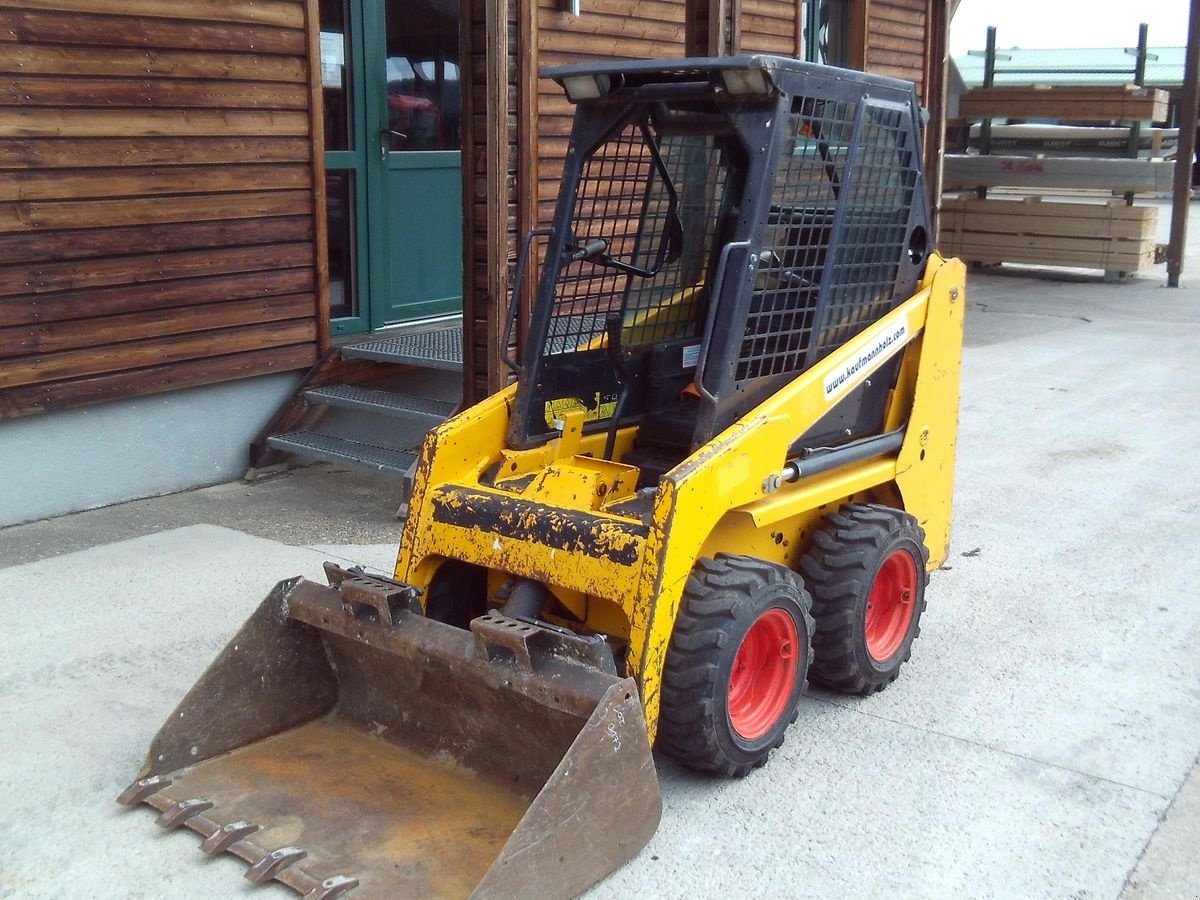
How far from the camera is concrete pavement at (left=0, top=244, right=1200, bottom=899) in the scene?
11.1 feet

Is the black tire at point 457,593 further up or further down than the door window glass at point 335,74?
further down

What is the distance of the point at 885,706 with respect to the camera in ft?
14.3

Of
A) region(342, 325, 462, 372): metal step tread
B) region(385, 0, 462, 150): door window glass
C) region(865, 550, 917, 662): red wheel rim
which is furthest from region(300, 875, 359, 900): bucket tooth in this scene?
region(385, 0, 462, 150): door window glass

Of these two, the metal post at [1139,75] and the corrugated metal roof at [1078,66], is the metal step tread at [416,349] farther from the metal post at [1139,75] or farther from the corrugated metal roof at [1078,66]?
the corrugated metal roof at [1078,66]

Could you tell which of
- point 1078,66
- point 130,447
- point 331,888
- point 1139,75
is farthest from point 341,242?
point 1078,66

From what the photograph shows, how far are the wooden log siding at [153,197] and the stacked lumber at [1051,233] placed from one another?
35.8 feet

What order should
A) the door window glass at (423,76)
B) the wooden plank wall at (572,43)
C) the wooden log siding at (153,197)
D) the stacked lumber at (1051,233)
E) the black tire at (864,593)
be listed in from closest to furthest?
1. the black tire at (864,593)
2. the wooden log siding at (153,197)
3. the wooden plank wall at (572,43)
4. the door window glass at (423,76)
5. the stacked lumber at (1051,233)

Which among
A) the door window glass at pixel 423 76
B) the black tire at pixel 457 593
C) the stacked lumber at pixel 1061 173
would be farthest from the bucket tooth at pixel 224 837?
the stacked lumber at pixel 1061 173

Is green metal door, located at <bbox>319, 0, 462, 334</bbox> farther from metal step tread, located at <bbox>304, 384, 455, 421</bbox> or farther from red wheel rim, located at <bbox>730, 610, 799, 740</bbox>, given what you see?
red wheel rim, located at <bbox>730, 610, 799, 740</bbox>

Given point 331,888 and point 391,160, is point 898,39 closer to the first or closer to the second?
point 391,160

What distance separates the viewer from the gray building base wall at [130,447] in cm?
605

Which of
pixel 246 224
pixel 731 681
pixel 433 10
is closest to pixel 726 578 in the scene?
pixel 731 681

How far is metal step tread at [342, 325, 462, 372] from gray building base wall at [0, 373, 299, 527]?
41 cm

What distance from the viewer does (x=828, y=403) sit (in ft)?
13.5
